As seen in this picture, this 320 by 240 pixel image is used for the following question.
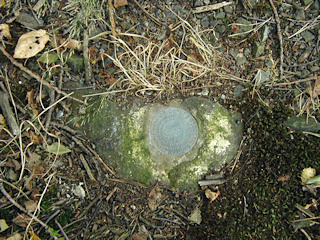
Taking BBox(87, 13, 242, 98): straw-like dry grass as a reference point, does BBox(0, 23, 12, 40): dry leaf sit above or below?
above

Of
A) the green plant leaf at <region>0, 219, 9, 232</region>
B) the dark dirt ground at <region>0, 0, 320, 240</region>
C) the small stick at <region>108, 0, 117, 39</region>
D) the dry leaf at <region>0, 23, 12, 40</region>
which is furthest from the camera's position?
the small stick at <region>108, 0, 117, 39</region>

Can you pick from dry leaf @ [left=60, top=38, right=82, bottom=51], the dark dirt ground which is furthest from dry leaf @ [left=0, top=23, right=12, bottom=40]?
dry leaf @ [left=60, top=38, right=82, bottom=51]

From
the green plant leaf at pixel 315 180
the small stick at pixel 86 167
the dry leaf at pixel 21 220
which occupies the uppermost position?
the small stick at pixel 86 167

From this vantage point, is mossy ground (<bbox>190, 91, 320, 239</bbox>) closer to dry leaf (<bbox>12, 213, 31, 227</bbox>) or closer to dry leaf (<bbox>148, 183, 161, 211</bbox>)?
dry leaf (<bbox>148, 183, 161, 211</bbox>)

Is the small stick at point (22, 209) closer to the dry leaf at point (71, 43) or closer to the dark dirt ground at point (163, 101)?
the dark dirt ground at point (163, 101)

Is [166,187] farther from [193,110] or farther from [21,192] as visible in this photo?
[21,192]

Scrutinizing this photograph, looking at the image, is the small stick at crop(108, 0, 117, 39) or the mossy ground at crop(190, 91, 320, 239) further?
the small stick at crop(108, 0, 117, 39)

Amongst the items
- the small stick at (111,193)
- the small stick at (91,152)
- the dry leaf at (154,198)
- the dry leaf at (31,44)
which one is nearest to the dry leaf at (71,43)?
the dry leaf at (31,44)
